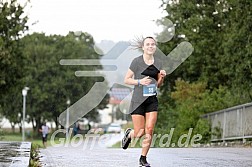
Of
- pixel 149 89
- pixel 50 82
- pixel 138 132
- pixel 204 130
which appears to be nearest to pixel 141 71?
pixel 149 89

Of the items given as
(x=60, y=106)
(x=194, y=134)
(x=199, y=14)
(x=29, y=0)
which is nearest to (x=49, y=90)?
(x=60, y=106)

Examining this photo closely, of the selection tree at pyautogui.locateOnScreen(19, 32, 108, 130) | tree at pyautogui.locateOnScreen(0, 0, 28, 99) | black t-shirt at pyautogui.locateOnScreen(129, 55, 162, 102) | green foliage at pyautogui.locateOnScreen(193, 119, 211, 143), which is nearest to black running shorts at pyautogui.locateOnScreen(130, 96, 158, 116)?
black t-shirt at pyautogui.locateOnScreen(129, 55, 162, 102)

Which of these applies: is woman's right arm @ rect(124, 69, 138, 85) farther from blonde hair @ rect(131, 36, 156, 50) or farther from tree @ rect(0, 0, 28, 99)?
tree @ rect(0, 0, 28, 99)

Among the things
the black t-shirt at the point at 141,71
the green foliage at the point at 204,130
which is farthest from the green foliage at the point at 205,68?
the black t-shirt at the point at 141,71

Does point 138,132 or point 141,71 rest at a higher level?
point 141,71

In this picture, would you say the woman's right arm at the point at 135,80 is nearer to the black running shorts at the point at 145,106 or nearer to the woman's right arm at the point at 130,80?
the woman's right arm at the point at 130,80

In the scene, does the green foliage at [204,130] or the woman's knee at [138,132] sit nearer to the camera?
the woman's knee at [138,132]

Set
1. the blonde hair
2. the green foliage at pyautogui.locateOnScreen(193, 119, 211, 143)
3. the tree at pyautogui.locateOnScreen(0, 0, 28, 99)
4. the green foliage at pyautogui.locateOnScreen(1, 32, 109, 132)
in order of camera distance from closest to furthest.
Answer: the blonde hair
the green foliage at pyautogui.locateOnScreen(193, 119, 211, 143)
the tree at pyautogui.locateOnScreen(0, 0, 28, 99)
the green foliage at pyautogui.locateOnScreen(1, 32, 109, 132)

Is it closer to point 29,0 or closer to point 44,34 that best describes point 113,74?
point 29,0

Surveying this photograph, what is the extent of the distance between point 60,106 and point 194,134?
45.6 meters

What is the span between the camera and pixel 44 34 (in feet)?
276

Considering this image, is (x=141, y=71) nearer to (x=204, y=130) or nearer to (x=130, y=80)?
(x=130, y=80)

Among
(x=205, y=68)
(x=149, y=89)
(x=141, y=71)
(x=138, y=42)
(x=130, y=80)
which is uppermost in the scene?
(x=138, y=42)

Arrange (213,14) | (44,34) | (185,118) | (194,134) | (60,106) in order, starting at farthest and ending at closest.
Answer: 1. (44,34)
2. (60,106)
3. (213,14)
4. (185,118)
5. (194,134)
